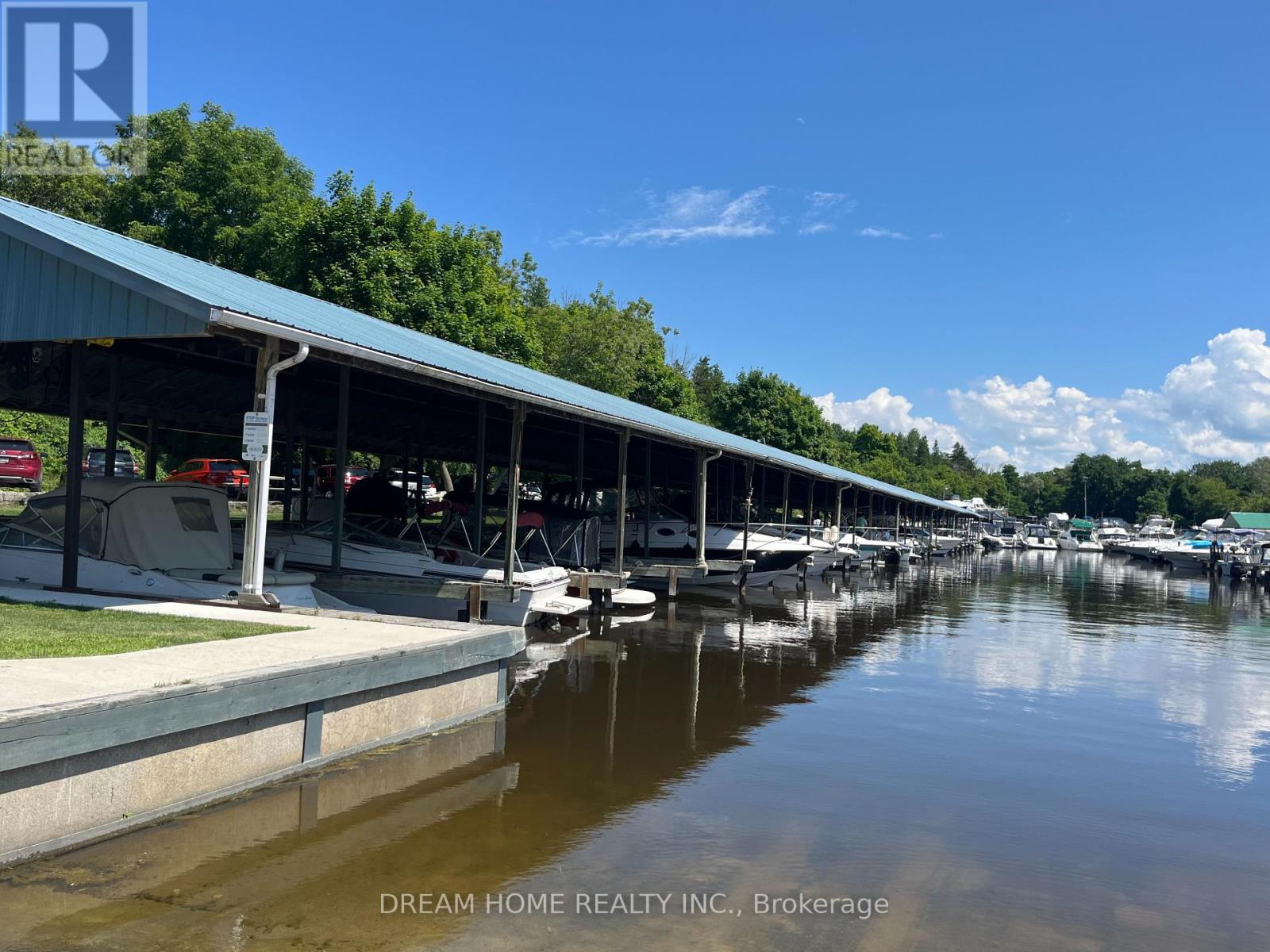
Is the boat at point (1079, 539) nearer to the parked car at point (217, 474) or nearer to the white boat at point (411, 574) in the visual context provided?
the parked car at point (217, 474)

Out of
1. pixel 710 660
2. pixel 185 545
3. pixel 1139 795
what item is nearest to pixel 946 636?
pixel 710 660

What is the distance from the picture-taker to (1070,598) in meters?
30.6

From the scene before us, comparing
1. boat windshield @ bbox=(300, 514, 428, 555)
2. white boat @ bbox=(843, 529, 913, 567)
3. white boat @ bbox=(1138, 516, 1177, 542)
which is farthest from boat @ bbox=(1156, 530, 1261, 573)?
boat windshield @ bbox=(300, 514, 428, 555)

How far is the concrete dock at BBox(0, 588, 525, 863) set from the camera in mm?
5031

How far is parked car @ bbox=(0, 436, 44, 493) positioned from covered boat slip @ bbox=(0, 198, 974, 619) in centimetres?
291

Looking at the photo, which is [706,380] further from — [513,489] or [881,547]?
[513,489]

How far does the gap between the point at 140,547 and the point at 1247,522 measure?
93.8 meters

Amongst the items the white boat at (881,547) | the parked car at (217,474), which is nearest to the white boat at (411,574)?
the parked car at (217,474)

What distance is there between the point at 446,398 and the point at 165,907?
14707 mm

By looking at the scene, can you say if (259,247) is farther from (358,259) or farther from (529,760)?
(529,760)

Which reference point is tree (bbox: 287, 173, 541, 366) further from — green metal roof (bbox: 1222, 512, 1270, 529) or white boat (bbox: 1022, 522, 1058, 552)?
white boat (bbox: 1022, 522, 1058, 552)

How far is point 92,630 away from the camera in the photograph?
8086 mm

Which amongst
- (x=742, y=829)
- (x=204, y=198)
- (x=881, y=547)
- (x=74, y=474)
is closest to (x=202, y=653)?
(x=742, y=829)

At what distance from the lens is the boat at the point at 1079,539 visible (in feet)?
315
